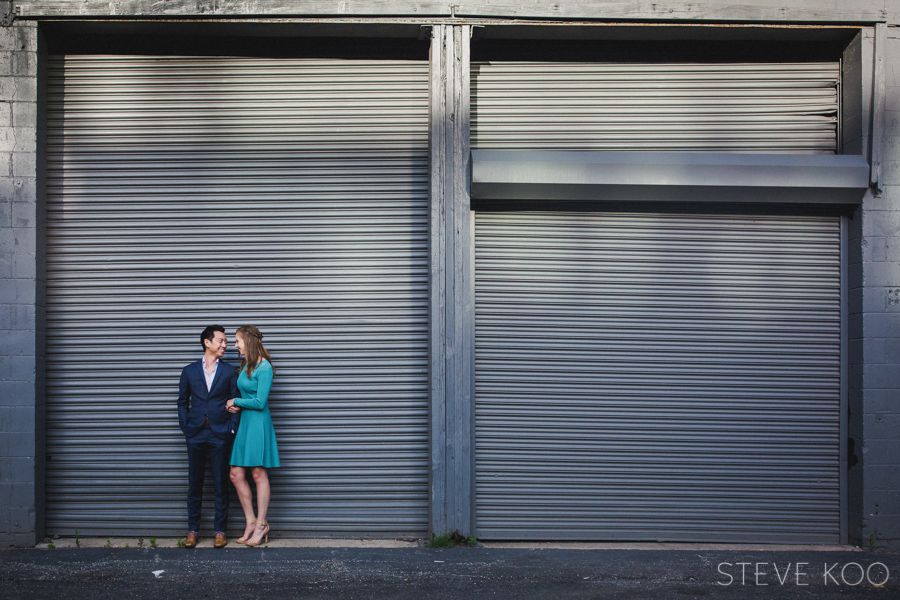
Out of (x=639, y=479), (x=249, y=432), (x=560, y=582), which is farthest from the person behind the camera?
(x=639, y=479)

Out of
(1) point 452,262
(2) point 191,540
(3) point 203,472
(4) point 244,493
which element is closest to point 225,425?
(3) point 203,472

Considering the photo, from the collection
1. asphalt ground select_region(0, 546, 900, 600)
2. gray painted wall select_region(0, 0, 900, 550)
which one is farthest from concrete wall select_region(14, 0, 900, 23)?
asphalt ground select_region(0, 546, 900, 600)

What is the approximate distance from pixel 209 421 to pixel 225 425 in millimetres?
153

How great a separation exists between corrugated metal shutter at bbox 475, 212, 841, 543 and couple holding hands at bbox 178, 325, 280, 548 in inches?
83.4

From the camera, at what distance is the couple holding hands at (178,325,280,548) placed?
6250 millimetres

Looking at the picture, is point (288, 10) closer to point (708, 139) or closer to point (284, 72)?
point (284, 72)

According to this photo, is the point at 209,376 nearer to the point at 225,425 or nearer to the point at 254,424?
the point at 225,425

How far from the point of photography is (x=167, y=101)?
6.93 metres

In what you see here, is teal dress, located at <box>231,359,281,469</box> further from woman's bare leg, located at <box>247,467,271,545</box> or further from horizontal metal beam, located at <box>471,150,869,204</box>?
horizontal metal beam, located at <box>471,150,869,204</box>

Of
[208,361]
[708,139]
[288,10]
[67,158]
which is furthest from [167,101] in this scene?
[708,139]

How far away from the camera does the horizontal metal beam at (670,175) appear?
6434mm

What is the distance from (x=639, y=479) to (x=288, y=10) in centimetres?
590

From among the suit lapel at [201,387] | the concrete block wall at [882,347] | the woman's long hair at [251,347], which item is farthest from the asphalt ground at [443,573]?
the woman's long hair at [251,347]

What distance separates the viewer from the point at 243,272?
6.83m
